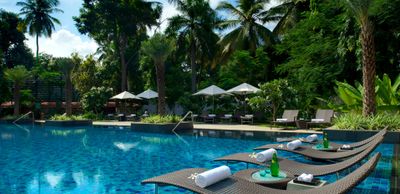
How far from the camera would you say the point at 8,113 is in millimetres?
32281

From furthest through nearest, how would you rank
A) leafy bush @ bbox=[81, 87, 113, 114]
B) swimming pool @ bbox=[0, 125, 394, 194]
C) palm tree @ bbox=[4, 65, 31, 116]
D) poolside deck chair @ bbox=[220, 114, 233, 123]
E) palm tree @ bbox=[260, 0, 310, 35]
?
1. leafy bush @ bbox=[81, 87, 113, 114]
2. palm tree @ bbox=[4, 65, 31, 116]
3. palm tree @ bbox=[260, 0, 310, 35]
4. poolside deck chair @ bbox=[220, 114, 233, 123]
5. swimming pool @ bbox=[0, 125, 394, 194]

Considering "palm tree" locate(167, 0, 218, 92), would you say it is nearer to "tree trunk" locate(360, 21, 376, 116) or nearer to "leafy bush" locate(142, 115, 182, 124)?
"leafy bush" locate(142, 115, 182, 124)

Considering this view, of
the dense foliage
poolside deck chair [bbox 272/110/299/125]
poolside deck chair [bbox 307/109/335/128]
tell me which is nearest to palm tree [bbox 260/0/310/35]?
the dense foliage

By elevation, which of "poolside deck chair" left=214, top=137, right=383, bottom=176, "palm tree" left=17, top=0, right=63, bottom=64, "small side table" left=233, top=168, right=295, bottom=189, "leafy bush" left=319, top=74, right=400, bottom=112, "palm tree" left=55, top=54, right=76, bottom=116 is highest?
"palm tree" left=17, top=0, right=63, bottom=64

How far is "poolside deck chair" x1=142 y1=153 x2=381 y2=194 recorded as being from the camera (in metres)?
3.70

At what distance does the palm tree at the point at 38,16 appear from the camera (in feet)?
153

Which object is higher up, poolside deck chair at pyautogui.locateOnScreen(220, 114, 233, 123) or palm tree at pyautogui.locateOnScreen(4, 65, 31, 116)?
palm tree at pyautogui.locateOnScreen(4, 65, 31, 116)

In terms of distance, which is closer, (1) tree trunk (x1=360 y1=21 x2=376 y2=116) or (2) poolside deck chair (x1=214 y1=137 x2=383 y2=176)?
(2) poolside deck chair (x1=214 y1=137 x2=383 y2=176)

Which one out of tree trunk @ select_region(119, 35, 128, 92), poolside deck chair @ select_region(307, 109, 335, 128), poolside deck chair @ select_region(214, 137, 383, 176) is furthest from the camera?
tree trunk @ select_region(119, 35, 128, 92)

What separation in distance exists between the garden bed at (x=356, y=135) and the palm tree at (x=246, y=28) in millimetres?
18302

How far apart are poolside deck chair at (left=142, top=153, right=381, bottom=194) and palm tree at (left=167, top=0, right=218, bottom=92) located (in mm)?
25343

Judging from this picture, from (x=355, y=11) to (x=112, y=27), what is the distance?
27496 millimetres

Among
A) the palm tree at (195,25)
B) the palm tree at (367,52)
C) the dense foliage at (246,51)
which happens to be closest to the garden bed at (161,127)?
the dense foliage at (246,51)

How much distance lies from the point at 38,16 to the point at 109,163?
42822 mm
